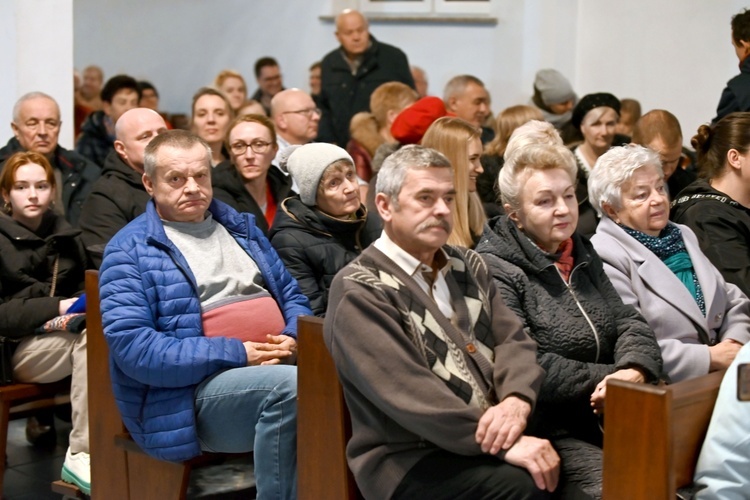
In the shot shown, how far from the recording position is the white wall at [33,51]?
5.70 m

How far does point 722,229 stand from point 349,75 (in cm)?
427

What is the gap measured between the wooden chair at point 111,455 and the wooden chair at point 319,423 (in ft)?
1.48

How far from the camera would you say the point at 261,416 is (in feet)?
10.8

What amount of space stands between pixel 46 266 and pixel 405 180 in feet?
6.15

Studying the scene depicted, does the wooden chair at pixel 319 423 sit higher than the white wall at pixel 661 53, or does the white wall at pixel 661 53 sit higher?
the white wall at pixel 661 53

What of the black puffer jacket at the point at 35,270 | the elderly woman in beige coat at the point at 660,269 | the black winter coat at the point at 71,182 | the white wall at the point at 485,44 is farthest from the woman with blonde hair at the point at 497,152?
the white wall at the point at 485,44

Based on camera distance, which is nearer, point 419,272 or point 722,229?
point 419,272

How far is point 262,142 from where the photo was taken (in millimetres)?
4895

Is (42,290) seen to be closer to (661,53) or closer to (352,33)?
(352,33)

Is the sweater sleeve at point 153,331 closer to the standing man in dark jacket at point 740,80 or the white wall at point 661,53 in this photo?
the standing man in dark jacket at point 740,80

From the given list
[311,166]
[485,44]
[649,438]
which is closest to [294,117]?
[311,166]

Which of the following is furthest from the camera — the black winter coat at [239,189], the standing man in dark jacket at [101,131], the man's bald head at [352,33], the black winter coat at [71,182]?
the man's bald head at [352,33]

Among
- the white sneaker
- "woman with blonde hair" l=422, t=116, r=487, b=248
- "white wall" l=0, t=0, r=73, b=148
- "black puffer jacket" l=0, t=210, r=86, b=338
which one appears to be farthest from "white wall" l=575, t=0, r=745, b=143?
the white sneaker

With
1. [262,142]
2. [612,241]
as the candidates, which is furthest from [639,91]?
[612,241]
